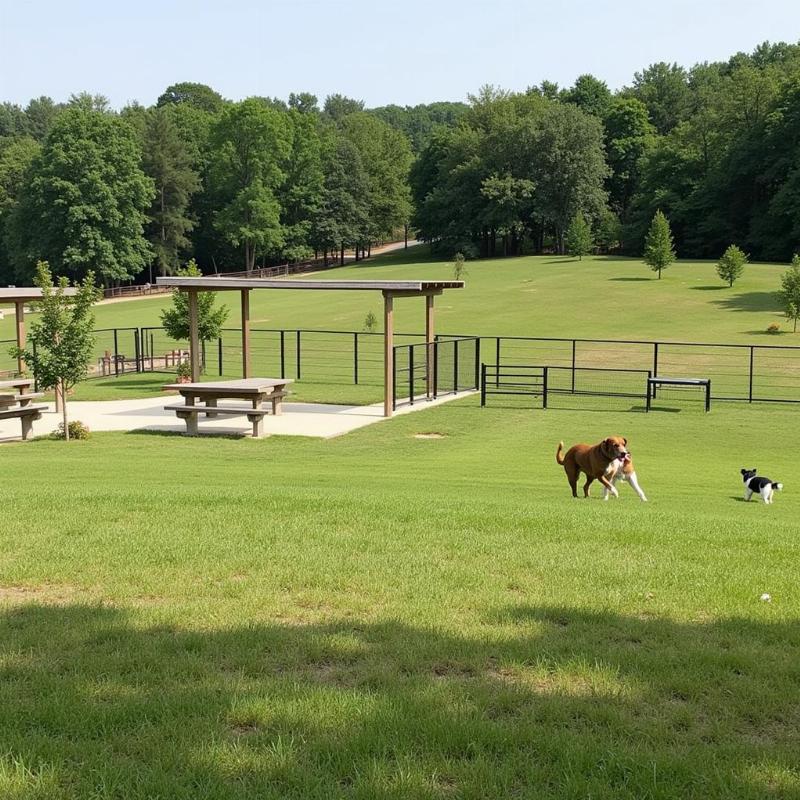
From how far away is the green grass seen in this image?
12.0ft

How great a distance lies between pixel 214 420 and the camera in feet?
76.7

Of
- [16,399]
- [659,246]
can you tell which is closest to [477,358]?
[16,399]

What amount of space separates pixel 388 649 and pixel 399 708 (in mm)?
808

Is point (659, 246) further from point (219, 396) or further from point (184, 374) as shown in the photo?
point (219, 396)

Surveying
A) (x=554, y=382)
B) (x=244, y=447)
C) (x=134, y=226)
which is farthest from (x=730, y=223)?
(x=244, y=447)

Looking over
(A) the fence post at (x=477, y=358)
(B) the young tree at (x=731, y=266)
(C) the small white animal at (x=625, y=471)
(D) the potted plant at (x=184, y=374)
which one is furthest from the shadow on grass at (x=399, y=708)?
(B) the young tree at (x=731, y=266)

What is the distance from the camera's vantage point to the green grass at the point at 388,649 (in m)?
3.67

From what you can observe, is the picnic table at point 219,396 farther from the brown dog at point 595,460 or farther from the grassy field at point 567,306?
the grassy field at point 567,306

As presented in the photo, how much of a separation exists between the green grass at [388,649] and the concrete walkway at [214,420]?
10.6 m

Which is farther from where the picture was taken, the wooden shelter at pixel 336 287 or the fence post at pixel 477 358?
the fence post at pixel 477 358

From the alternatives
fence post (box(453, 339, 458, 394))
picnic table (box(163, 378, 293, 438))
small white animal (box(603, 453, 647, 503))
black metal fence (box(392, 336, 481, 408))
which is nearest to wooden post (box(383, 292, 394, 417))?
black metal fence (box(392, 336, 481, 408))

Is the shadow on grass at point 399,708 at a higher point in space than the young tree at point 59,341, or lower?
lower

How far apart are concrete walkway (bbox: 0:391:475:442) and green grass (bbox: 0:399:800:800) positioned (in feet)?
34.8

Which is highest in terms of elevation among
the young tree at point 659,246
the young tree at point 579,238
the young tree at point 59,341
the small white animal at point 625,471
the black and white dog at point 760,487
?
the young tree at point 579,238
